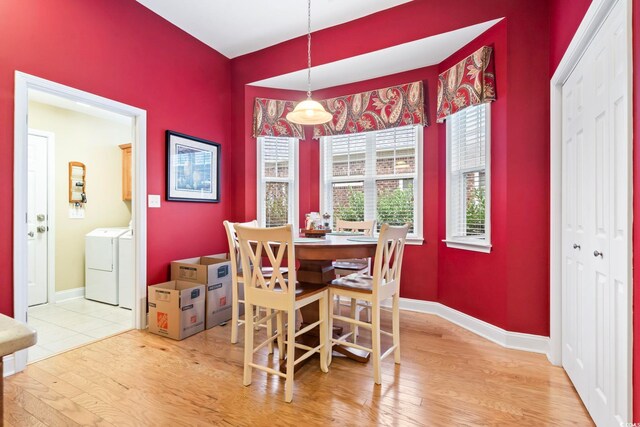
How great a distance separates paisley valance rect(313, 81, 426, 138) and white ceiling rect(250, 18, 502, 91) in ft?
A: 0.67

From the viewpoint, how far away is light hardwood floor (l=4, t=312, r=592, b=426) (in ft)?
5.44

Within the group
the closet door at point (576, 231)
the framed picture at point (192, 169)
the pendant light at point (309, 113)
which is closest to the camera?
the closet door at point (576, 231)

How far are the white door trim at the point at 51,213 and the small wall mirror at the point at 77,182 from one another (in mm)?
180

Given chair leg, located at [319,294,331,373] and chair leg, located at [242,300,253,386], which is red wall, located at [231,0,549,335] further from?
chair leg, located at [242,300,253,386]

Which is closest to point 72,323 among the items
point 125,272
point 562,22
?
point 125,272

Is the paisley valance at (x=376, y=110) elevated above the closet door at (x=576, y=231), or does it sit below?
above

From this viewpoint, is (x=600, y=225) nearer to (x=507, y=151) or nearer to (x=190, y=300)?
(x=507, y=151)

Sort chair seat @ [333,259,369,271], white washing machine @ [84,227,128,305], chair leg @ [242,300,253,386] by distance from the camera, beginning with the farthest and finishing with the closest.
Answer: white washing machine @ [84,227,128,305]
chair seat @ [333,259,369,271]
chair leg @ [242,300,253,386]

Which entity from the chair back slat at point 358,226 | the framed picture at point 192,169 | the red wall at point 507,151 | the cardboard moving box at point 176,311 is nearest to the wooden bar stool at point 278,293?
the cardboard moving box at point 176,311

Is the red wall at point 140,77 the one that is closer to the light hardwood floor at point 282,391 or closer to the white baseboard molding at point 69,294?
the light hardwood floor at point 282,391

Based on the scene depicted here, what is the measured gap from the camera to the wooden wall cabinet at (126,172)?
14.3ft

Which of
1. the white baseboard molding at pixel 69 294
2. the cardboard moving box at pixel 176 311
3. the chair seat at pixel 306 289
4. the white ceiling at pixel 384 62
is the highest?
the white ceiling at pixel 384 62

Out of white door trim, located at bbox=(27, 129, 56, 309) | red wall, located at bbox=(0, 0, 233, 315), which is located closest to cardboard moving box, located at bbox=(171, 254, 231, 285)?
red wall, located at bbox=(0, 0, 233, 315)

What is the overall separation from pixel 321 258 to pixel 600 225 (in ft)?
4.89
